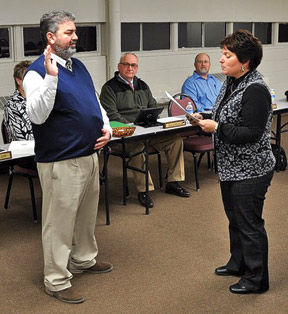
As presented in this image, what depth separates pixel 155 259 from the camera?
3.53 meters

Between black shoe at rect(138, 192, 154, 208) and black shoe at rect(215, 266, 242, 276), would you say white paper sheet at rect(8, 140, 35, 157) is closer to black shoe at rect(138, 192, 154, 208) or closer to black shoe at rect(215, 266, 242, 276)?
black shoe at rect(138, 192, 154, 208)

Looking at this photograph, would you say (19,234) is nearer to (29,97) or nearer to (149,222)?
(149,222)

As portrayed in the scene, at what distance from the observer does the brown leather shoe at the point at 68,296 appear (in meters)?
2.98

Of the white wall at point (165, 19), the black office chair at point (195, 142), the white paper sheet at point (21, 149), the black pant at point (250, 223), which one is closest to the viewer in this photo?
the black pant at point (250, 223)

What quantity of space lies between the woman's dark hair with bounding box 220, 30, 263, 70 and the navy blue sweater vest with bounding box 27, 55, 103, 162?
2.64 ft

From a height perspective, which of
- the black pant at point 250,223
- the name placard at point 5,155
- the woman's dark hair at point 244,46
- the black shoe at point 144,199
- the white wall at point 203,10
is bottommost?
the black shoe at point 144,199

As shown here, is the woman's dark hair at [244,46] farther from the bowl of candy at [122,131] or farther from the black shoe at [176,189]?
the black shoe at [176,189]

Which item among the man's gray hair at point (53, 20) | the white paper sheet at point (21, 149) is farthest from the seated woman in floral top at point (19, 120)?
the man's gray hair at point (53, 20)

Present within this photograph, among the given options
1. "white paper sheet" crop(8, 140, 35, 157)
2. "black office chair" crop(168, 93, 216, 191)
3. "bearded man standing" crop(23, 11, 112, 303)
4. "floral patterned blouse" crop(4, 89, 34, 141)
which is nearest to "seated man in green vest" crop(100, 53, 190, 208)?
"black office chair" crop(168, 93, 216, 191)

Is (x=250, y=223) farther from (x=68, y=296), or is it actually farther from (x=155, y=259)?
(x=68, y=296)

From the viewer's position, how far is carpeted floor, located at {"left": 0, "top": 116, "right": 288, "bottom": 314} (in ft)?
9.71

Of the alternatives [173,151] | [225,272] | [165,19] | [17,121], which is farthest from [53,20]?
[165,19]

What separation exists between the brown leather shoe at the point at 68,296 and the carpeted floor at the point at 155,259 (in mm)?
36

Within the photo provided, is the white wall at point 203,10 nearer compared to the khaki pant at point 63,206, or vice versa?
the khaki pant at point 63,206
